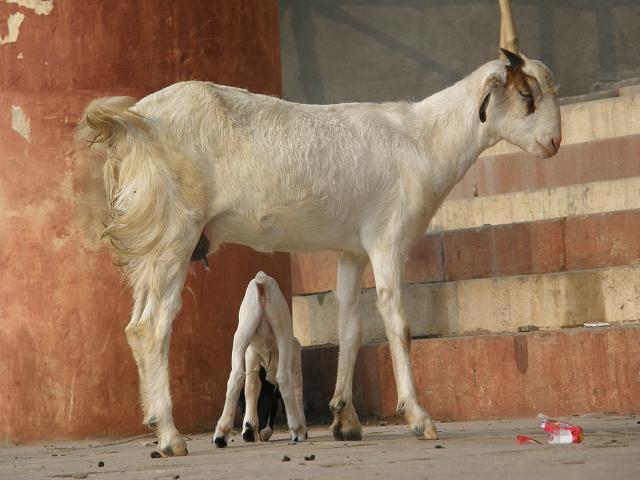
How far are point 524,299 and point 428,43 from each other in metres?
6.69

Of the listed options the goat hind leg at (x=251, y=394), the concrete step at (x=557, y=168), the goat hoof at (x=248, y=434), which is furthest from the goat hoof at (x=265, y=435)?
the concrete step at (x=557, y=168)

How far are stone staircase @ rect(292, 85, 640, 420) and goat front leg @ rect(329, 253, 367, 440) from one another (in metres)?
1.56

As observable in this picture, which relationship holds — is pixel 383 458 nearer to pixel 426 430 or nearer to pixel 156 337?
pixel 426 430

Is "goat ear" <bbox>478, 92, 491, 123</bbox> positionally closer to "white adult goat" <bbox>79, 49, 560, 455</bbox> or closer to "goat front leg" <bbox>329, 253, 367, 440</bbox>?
"white adult goat" <bbox>79, 49, 560, 455</bbox>

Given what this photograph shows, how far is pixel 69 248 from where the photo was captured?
938cm

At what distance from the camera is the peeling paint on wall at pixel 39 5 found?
9.52 m

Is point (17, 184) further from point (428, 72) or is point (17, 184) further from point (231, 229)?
point (428, 72)

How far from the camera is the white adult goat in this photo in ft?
24.4

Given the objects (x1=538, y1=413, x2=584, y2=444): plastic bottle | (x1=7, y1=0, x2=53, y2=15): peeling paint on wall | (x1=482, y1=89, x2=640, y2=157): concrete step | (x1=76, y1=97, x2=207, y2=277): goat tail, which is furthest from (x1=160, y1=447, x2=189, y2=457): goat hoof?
(x1=482, y1=89, x2=640, y2=157): concrete step

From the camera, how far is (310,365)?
420 inches

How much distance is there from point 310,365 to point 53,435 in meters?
2.35

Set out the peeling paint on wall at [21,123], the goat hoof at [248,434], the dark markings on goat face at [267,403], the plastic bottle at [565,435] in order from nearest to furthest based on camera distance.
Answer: the plastic bottle at [565,435], the goat hoof at [248,434], the dark markings on goat face at [267,403], the peeling paint on wall at [21,123]

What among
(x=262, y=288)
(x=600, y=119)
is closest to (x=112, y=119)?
(x=262, y=288)

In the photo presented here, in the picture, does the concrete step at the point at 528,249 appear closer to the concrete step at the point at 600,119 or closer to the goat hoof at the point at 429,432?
the concrete step at the point at 600,119
